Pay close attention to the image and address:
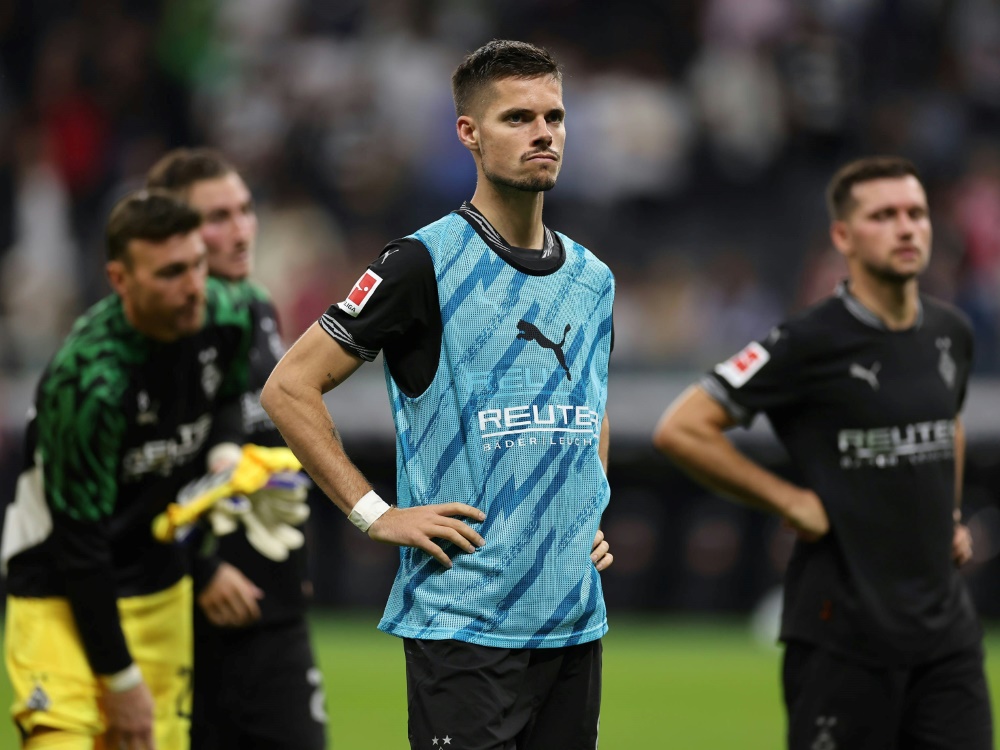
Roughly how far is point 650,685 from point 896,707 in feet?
16.9

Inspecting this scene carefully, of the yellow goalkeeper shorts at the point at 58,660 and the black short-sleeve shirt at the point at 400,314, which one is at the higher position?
the black short-sleeve shirt at the point at 400,314

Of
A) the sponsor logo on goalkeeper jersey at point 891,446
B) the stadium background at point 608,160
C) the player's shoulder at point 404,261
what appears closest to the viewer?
the player's shoulder at point 404,261

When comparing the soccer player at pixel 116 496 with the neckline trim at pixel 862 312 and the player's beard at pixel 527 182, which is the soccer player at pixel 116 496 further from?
the neckline trim at pixel 862 312

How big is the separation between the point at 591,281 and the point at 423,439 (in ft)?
2.18

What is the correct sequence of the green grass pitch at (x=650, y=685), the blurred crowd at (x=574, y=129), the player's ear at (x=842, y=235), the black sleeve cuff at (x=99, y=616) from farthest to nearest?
the blurred crowd at (x=574, y=129), the green grass pitch at (x=650, y=685), the player's ear at (x=842, y=235), the black sleeve cuff at (x=99, y=616)

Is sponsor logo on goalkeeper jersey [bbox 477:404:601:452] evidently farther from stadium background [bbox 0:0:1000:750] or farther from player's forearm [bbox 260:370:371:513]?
stadium background [bbox 0:0:1000:750]

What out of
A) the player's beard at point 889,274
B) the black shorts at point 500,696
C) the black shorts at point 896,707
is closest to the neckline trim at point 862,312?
the player's beard at point 889,274

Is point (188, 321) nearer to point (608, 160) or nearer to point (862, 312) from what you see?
point (862, 312)

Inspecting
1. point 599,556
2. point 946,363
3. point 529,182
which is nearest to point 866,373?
point 946,363

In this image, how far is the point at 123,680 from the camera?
18.0 ft

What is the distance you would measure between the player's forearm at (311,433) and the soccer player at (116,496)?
1.32 meters

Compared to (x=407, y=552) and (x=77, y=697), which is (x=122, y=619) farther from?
(x=407, y=552)

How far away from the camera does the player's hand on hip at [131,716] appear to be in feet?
18.0

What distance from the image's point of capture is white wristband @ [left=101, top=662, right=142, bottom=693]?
5.48 metres
